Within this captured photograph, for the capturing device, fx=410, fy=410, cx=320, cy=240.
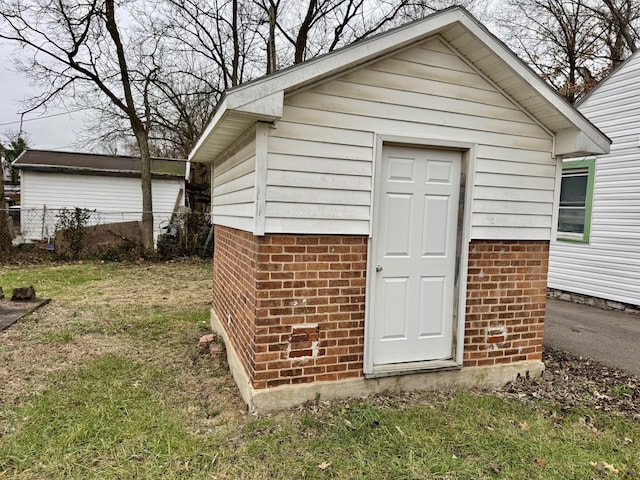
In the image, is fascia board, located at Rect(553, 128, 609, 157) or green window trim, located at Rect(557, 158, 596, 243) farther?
green window trim, located at Rect(557, 158, 596, 243)

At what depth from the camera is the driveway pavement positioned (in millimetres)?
5184

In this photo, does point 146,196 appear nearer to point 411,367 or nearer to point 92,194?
point 92,194

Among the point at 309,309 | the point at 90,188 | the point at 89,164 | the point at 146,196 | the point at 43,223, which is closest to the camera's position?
the point at 309,309

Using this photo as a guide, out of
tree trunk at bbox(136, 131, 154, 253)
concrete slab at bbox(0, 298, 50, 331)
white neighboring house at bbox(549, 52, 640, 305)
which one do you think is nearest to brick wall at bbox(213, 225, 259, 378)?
concrete slab at bbox(0, 298, 50, 331)

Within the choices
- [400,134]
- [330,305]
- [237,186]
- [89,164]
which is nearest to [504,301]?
[330,305]

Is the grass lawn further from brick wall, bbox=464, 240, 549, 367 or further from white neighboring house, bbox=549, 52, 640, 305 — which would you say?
white neighboring house, bbox=549, 52, 640, 305

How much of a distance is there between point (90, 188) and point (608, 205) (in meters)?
16.5

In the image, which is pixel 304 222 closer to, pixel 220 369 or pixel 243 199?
pixel 243 199

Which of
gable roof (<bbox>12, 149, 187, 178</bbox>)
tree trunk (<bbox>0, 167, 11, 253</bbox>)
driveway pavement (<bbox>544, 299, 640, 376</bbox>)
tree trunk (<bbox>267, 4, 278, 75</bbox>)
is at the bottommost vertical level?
driveway pavement (<bbox>544, 299, 640, 376</bbox>)

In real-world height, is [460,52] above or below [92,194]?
above

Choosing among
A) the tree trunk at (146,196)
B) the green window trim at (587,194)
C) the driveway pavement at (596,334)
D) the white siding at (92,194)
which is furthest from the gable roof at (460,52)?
the white siding at (92,194)

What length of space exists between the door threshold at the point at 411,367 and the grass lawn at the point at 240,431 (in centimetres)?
23

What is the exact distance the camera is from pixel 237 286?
4207 mm

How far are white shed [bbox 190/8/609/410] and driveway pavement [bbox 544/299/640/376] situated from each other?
161 cm
